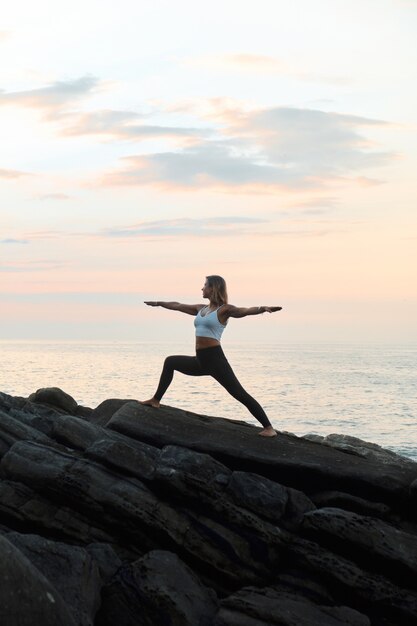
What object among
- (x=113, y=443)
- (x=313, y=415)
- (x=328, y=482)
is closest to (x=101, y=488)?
(x=113, y=443)

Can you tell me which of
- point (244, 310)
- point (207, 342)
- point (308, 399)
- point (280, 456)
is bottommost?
point (308, 399)

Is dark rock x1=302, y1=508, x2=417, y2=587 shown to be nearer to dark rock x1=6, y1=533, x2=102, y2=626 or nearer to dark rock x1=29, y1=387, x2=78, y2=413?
dark rock x1=6, y1=533, x2=102, y2=626

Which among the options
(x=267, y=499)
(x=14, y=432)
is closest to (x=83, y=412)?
(x=14, y=432)

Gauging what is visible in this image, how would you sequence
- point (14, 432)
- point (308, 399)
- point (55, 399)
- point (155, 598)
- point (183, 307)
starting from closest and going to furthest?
point (155, 598), point (14, 432), point (183, 307), point (55, 399), point (308, 399)

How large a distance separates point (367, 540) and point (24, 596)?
7287 mm

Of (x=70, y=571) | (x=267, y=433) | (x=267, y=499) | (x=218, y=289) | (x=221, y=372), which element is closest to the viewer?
(x=70, y=571)

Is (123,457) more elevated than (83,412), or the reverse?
(83,412)

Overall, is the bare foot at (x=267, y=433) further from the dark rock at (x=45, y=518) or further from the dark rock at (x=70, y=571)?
the dark rock at (x=70, y=571)

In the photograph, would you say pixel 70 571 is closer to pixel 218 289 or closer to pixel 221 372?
pixel 221 372

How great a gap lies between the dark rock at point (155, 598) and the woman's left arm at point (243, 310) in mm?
6007

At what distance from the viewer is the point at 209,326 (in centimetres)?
1872

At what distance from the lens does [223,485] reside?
16.5m

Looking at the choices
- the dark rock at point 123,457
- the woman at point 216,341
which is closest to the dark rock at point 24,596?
the dark rock at point 123,457

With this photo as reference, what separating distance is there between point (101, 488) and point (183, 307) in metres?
5.60
